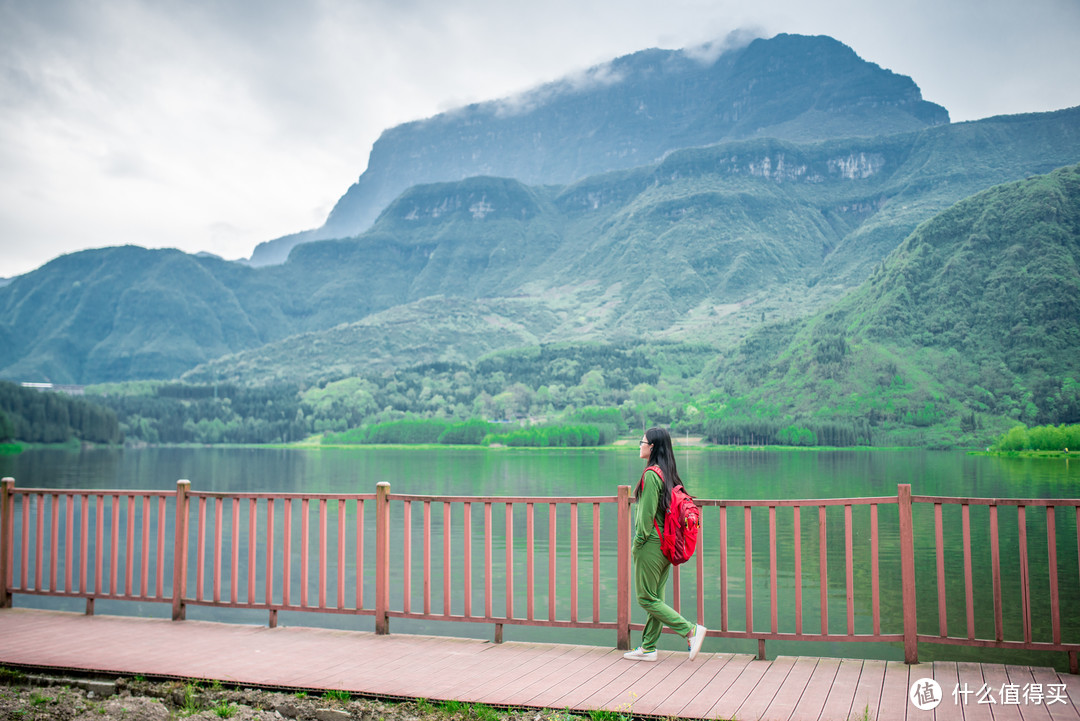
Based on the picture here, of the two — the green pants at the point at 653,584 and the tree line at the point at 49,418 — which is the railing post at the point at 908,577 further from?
the tree line at the point at 49,418

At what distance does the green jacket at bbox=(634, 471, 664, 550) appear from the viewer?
6.16 metres

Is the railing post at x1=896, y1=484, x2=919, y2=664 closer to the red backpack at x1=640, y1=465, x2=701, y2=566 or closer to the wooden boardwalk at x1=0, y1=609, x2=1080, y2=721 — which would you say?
the wooden boardwalk at x1=0, y1=609, x2=1080, y2=721

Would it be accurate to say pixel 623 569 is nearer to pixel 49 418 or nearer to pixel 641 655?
pixel 641 655

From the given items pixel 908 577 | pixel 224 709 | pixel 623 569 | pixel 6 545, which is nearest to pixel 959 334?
pixel 908 577

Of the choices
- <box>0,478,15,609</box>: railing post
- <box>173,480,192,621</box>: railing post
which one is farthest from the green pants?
<box>0,478,15,609</box>: railing post

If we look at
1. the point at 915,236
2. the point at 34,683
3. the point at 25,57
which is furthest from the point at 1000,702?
the point at 915,236

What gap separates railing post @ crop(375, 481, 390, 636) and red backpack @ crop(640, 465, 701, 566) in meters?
2.39

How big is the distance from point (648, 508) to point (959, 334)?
408ft

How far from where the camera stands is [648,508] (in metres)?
6.21

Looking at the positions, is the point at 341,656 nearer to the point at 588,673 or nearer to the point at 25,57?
the point at 588,673

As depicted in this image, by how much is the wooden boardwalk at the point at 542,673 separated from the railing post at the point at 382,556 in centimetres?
18

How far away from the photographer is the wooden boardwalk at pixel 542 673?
5.20m

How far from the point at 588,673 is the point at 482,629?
10.4 meters

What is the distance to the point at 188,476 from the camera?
62125 mm
